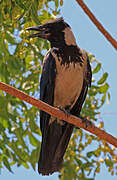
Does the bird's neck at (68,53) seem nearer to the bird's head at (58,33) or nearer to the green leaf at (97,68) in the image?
the bird's head at (58,33)

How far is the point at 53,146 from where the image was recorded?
321cm

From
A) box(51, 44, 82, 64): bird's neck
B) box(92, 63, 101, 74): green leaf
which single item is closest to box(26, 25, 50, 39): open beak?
box(51, 44, 82, 64): bird's neck

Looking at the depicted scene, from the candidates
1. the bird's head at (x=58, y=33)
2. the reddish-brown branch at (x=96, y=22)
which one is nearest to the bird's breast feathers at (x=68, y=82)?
the bird's head at (x=58, y=33)

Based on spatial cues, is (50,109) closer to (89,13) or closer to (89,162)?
(89,13)

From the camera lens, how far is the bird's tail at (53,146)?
10.2 feet

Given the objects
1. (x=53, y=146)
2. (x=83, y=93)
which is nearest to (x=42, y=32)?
(x=83, y=93)

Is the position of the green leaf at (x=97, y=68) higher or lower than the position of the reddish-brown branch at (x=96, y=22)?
higher

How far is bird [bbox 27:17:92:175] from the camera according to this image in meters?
3.16

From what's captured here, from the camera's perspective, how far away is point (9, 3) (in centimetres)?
277

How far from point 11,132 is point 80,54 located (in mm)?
953

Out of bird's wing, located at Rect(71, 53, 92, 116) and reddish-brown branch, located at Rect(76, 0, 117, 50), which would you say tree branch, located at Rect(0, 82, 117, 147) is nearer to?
reddish-brown branch, located at Rect(76, 0, 117, 50)

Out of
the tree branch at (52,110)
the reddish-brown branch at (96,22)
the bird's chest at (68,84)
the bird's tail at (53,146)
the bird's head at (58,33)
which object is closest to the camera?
the tree branch at (52,110)

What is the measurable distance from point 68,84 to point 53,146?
0.49 metres

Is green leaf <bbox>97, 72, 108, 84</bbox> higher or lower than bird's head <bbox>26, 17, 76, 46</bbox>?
lower
